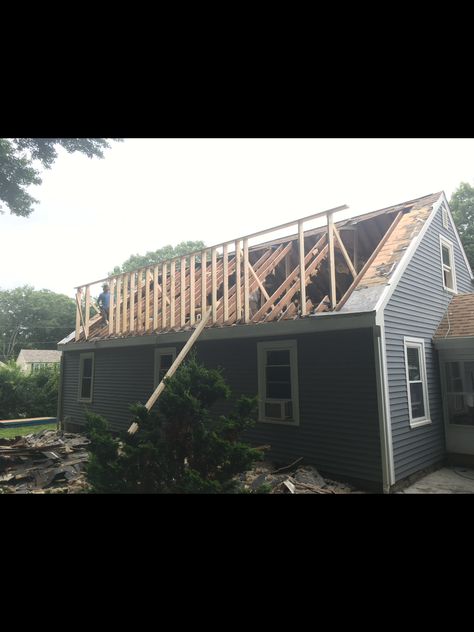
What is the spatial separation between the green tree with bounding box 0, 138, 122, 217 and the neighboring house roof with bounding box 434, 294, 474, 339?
8.20 m

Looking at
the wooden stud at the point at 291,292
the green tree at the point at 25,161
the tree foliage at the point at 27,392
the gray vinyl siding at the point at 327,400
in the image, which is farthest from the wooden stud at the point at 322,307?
the tree foliage at the point at 27,392

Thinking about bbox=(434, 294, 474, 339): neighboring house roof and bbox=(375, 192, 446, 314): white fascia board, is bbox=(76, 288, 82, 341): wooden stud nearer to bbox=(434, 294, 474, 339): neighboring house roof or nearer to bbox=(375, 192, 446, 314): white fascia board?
bbox=(375, 192, 446, 314): white fascia board

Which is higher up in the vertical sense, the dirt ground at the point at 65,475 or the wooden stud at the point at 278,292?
the wooden stud at the point at 278,292

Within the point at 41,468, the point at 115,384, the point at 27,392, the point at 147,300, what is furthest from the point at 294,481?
the point at 27,392

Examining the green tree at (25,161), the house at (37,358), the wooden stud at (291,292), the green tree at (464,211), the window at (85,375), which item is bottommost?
the window at (85,375)

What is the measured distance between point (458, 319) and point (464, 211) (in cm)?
1423

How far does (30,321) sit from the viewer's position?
14.2 metres

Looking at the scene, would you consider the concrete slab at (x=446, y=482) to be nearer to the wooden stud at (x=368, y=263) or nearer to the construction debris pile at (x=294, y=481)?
the construction debris pile at (x=294, y=481)

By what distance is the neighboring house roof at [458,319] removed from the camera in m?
7.37

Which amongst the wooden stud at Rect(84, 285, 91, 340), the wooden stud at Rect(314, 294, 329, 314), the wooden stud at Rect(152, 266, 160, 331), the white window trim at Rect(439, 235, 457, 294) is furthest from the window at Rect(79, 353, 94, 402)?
the white window trim at Rect(439, 235, 457, 294)

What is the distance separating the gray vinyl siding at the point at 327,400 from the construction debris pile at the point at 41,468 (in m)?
2.81

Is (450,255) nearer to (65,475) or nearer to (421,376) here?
(421,376)
